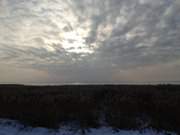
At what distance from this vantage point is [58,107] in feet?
40.7

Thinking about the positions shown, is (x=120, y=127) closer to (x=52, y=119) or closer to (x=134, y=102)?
(x=134, y=102)

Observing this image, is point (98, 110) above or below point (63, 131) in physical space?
above

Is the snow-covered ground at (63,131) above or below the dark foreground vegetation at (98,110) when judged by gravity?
below

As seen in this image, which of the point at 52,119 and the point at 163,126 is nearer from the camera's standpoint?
the point at 163,126

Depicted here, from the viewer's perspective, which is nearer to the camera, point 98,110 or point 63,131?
point 63,131

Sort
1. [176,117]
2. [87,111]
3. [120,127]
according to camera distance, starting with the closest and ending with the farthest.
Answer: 1. [120,127]
2. [176,117]
3. [87,111]

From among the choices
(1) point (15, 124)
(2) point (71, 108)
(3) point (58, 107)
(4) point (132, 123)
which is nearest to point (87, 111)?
(2) point (71, 108)

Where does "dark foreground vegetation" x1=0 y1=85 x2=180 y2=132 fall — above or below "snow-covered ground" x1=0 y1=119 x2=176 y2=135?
above

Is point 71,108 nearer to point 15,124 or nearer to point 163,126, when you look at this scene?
point 15,124

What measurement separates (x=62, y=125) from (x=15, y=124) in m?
2.73

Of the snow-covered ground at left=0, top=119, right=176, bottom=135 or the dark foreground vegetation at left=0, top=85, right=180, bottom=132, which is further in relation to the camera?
the dark foreground vegetation at left=0, top=85, right=180, bottom=132

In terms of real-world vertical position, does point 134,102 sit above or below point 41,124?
above

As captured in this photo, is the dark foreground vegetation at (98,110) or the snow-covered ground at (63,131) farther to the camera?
the dark foreground vegetation at (98,110)

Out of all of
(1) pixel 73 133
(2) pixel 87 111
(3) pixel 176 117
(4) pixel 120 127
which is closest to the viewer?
(1) pixel 73 133
